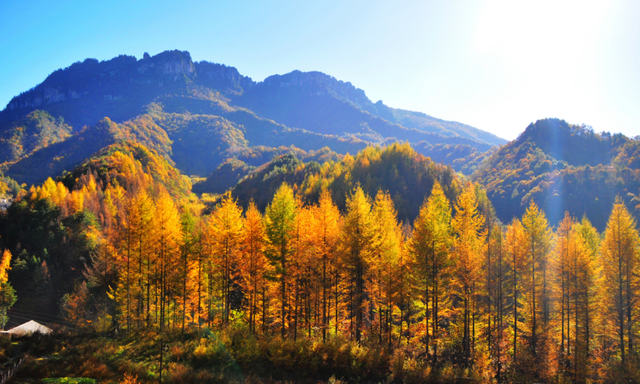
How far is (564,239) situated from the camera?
93.1 feet

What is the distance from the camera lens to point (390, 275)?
2177 centimetres

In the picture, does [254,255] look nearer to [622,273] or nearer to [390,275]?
[390,275]

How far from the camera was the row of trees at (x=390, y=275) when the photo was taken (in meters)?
22.2

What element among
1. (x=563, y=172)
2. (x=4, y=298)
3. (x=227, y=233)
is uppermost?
(x=563, y=172)

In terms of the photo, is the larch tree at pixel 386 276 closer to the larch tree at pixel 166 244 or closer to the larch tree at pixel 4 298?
the larch tree at pixel 166 244

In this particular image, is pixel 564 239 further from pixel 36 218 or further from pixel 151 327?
pixel 36 218

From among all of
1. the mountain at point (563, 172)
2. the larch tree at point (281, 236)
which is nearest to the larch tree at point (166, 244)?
the larch tree at point (281, 236)

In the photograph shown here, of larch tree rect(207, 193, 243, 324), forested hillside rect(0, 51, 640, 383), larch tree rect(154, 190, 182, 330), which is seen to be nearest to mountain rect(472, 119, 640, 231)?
forested hillside rect(0, 51, 640, 383)

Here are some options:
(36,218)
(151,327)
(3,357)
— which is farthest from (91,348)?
(36,218)

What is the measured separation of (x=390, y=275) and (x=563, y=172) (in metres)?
149

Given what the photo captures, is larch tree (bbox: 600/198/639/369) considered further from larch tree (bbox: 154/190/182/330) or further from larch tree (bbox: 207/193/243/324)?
larch tree (bbox: 154/190/182/330)

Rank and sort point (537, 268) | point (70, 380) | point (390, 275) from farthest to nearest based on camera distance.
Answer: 1. point (537, 268)
2. point (390, 275)
3. point (70, 380)

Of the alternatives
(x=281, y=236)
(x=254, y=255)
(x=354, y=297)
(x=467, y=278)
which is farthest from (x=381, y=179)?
(x=254, y=255)

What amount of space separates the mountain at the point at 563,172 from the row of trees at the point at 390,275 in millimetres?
95845
